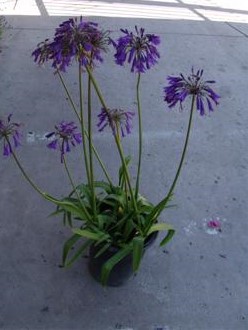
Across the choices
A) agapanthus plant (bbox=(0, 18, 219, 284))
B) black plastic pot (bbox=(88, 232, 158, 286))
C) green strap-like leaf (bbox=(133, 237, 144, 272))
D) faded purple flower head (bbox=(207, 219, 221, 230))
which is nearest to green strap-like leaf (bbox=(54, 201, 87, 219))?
agapanthus plant (bbox=(0, 18, 219, 284))

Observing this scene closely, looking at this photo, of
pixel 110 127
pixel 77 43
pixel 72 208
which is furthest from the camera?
pixel 72 208

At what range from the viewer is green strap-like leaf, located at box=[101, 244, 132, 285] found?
186 centimetres

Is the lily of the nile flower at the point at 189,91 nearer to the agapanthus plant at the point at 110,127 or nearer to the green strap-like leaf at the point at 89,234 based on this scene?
the agapanthus plant at the point at 110,127

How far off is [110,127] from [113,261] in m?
0.55

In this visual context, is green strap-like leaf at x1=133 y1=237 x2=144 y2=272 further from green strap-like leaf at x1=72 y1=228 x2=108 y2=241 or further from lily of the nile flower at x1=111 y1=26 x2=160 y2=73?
lily of the nile flower at x1=111 y1=26 x2=160 y2=73

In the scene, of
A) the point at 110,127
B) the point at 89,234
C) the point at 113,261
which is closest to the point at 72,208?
the point at 89,234

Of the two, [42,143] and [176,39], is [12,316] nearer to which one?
[42,143]

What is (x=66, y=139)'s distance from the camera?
1782 millimetres

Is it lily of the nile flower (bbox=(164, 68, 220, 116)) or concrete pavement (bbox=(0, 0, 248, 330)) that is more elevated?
lily of the nile flower (bbox=(164, 68, 220, 116))

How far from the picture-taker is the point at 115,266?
1.99m

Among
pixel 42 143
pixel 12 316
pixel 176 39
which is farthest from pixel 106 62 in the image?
pixel 12 316

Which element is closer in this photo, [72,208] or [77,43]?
[77,43]

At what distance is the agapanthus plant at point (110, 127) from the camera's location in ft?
5.05

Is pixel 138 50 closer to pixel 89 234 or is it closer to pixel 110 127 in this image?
pixel 110 127
